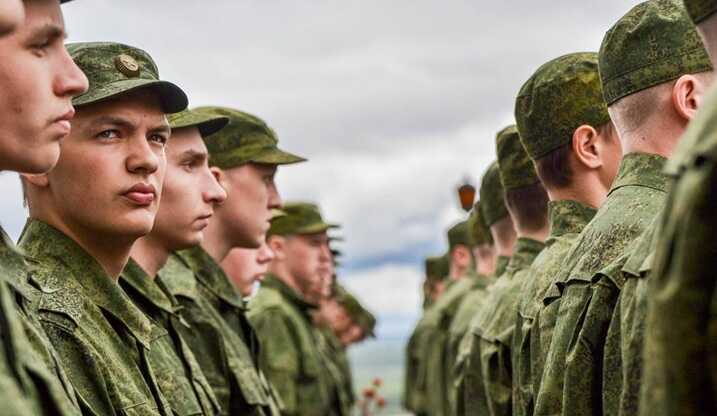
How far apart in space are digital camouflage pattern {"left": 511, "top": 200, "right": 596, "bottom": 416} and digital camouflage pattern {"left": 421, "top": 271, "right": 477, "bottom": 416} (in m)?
7.11

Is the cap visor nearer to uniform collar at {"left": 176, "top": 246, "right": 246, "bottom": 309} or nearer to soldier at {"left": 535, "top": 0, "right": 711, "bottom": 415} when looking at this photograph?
soldier at {"left": 535, "top": 0, "right": 711, "bottom": 415}

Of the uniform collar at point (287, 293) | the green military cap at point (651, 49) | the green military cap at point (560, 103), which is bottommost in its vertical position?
the uniform collar at point (287, 293)

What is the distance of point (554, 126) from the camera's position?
5.05 m

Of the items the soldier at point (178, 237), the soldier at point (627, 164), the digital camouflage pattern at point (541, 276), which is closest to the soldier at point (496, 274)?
the digital camouflage pattern at point (541, 276)

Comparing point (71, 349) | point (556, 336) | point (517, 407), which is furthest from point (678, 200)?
point (517, 407)

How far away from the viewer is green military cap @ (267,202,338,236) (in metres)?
11.4

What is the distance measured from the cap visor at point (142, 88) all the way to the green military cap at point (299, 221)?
656 cm

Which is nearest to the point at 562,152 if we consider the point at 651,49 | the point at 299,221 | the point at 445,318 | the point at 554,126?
the point at 554,126

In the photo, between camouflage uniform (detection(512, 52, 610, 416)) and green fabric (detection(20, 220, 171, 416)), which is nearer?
green fabric (detection(20, 220, 171, 416))

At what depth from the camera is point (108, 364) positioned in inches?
160

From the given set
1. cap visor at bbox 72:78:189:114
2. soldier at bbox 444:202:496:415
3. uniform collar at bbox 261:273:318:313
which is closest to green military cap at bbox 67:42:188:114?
cap visor at bbox 72:78:189:114

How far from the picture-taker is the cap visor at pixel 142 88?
14.3ft

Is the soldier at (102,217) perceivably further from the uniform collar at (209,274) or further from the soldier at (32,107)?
the uniform collar at (209,274)

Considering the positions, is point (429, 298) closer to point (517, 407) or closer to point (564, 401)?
point (517, 407)
